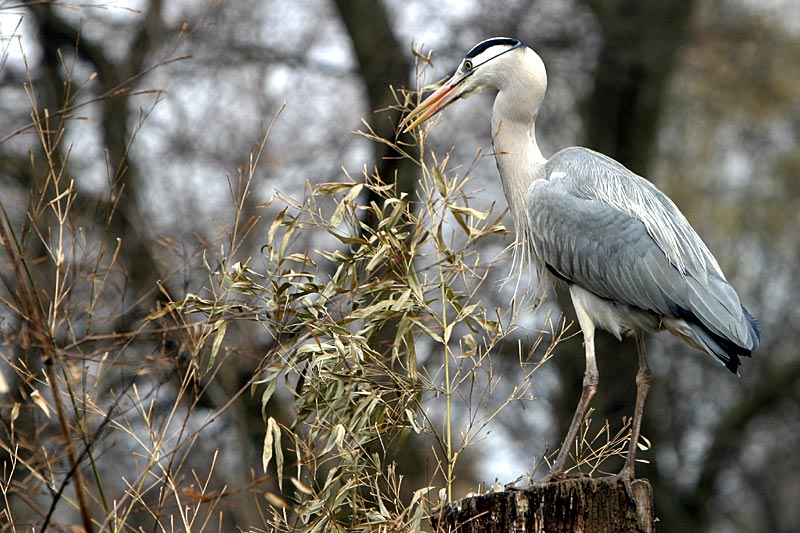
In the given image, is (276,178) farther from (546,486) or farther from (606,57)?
(546,486)

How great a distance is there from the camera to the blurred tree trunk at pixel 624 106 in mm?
10562

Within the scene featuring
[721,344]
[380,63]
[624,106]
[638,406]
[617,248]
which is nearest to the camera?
[721,344]

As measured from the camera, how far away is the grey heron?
17.0 feet

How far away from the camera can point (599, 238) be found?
548 cm

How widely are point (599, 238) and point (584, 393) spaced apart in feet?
2.57

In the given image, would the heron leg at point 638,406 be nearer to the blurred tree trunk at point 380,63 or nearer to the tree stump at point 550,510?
the tree stump at point 550,510

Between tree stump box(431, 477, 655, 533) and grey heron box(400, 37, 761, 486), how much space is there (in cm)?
108

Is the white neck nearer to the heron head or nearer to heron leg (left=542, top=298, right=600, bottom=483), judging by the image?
the heron head

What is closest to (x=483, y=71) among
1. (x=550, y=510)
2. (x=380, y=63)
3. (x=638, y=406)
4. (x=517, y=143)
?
(x=517, y=143)

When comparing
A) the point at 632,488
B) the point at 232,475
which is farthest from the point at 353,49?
the point at 632,488

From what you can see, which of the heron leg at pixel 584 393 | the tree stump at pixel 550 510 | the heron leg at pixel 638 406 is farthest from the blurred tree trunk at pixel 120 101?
the tree stump at pixel 550 510

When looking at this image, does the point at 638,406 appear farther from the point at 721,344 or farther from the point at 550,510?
the point at 550,510

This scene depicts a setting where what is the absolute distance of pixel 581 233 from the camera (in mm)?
5480

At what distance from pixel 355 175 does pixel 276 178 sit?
36.4 inches
